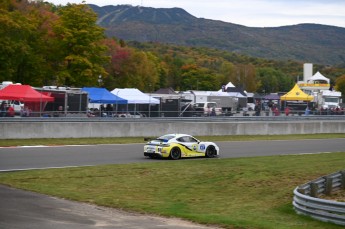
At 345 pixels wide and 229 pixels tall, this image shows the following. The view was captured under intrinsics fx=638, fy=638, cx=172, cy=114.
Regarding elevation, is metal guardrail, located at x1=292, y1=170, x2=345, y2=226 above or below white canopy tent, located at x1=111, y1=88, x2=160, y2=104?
below

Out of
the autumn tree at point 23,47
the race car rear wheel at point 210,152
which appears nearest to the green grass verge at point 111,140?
the race car rear wheel at point 210,152

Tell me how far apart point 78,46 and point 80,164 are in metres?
35.9

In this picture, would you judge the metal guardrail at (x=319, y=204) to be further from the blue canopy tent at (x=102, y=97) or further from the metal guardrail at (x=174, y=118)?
the blue canopy tent at (x=102, y=97)

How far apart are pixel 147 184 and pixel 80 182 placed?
6.78ft

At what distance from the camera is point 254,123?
43219 mm

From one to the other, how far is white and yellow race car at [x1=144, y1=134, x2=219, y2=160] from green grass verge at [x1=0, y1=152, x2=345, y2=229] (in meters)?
0.70

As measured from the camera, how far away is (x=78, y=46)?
2315 inches

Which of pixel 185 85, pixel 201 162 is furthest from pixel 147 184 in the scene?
pixel 185 85

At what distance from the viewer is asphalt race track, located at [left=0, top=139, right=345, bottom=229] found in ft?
43.1

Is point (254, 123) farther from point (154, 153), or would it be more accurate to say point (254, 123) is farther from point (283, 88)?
point (283, 88)

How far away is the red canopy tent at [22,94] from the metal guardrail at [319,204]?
24.1 m

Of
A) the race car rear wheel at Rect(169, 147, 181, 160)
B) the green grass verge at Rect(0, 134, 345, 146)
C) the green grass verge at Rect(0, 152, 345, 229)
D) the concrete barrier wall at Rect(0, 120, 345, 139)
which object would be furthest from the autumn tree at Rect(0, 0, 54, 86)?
the green grass verge at Rect(0, 152, 345, 229)

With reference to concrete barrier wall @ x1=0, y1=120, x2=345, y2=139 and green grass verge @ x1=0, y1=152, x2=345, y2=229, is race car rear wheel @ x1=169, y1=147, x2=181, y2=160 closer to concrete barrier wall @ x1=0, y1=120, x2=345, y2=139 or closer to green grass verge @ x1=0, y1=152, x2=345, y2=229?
green grass verge @ x1=0, y1=152, x2=345, y2=229

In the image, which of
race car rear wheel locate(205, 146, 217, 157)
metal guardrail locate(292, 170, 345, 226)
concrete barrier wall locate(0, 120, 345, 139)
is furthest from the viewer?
concrete barrier wall locate(0, 120, 345, 139)
